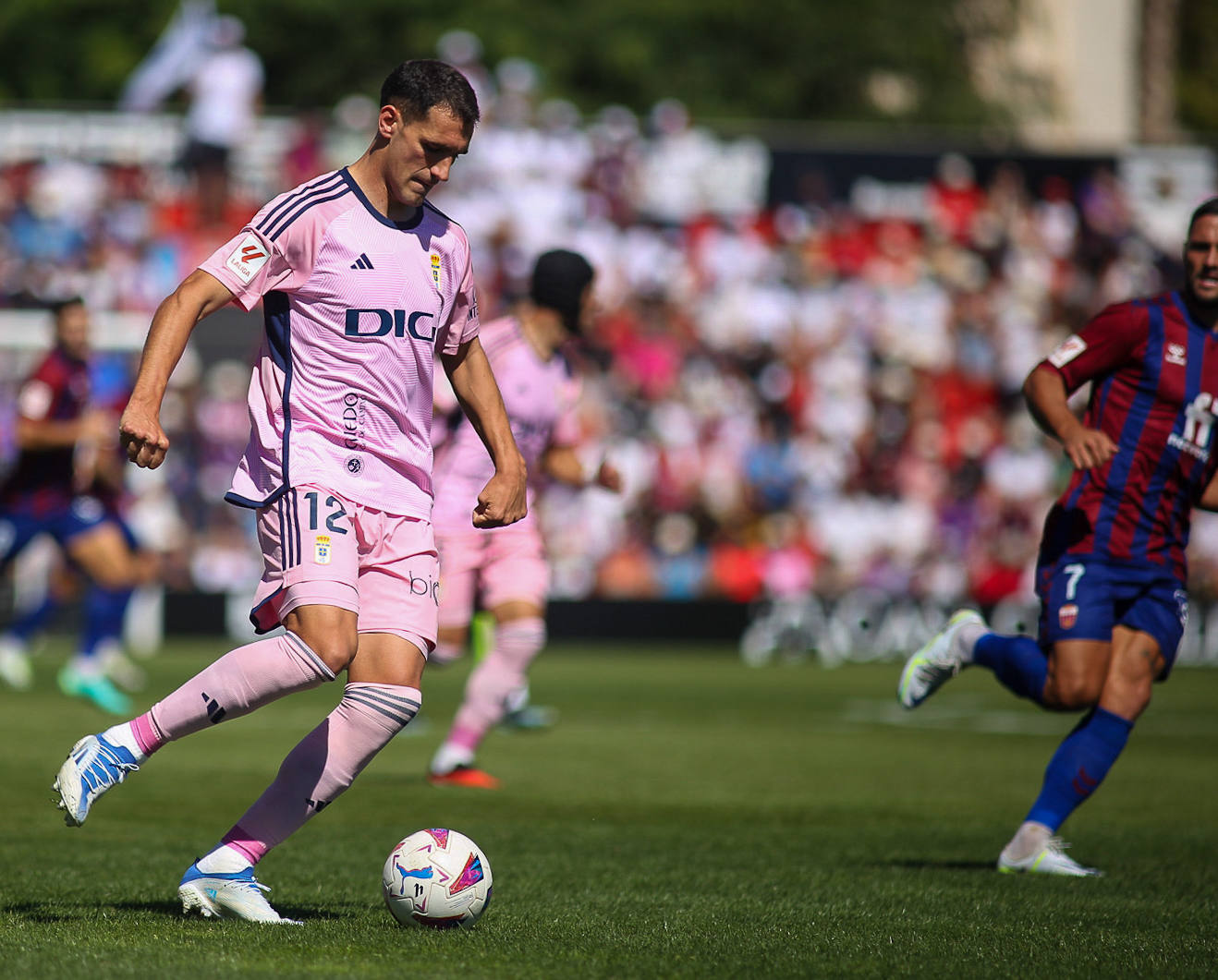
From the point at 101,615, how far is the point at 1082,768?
29.2 feet

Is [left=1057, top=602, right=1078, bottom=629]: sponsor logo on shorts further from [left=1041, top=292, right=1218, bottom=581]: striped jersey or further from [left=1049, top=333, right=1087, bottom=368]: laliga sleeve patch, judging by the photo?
[left=1049, top=333, right=1087, bottom=368]: laliga sleeve patch

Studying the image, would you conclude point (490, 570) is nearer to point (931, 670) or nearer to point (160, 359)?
point (931, 670)

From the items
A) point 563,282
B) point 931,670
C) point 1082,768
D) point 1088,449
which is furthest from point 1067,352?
point 563,282

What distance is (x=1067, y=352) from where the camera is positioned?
22.7ft

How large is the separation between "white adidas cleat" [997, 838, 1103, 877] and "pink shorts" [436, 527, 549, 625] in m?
3.50

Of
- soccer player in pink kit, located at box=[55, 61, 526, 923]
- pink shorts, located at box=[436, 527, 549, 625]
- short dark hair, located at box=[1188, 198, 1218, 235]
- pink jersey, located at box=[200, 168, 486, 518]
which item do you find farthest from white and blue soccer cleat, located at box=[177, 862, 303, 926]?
pink shorts, located at box=[436, 527, 549, 625]

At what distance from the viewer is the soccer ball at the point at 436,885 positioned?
521cm

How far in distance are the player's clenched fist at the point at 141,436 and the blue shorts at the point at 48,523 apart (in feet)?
30.4

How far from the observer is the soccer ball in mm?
5215

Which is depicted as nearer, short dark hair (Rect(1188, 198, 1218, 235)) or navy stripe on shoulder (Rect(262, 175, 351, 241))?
navy stripe on shoulder (Rect(262, 175, 351, 241))

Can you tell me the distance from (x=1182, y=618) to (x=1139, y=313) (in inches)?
46.2

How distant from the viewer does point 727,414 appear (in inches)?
953

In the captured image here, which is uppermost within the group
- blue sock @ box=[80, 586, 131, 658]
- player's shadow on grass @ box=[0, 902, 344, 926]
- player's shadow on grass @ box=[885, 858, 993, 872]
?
player's shadow on grass @ box=[0, 902, 344, 926]

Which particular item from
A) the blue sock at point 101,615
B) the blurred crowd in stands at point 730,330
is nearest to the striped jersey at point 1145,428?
the blue sock at point 101,615
